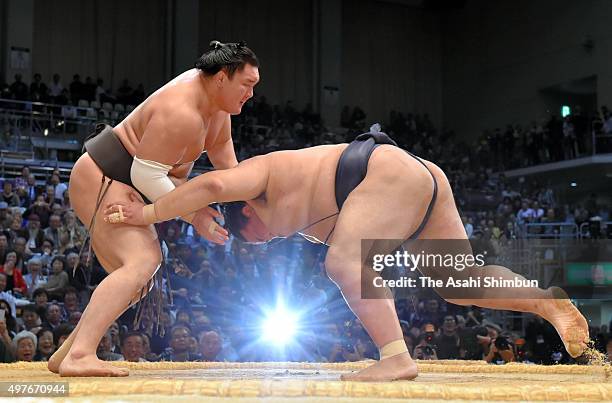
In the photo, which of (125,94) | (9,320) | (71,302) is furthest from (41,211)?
(125,94)

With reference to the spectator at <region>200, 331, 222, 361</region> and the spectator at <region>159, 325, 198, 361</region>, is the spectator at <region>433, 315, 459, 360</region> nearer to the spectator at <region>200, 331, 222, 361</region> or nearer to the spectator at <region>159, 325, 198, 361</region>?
the spectator at <region>200, 331, 222, 361</region>

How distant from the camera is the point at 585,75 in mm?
12414

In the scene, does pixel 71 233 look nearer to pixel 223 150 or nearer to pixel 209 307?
pixel 209 307

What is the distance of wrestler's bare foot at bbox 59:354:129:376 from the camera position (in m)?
1.97

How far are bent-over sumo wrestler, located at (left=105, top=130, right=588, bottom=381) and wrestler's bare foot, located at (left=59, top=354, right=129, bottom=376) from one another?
1.25ft

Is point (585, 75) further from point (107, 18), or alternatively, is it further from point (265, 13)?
point (107, 18)

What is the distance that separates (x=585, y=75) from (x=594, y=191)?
6.24 feet

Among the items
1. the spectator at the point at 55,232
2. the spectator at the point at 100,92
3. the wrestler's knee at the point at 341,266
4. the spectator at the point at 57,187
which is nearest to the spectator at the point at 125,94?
the spectator at the point at 100,92

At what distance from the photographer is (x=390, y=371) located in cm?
184

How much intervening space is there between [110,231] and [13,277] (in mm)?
3085

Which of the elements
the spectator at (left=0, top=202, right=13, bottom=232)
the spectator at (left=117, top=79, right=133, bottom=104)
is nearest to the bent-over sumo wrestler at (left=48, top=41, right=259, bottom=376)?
the spectator at (left=0, top=202, right=13, bottom=232)

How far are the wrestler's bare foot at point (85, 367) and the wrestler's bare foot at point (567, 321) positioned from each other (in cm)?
113

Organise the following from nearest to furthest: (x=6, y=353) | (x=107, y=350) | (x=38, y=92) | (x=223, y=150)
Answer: (x=223, y=150)
(x=6, y=353)
(x=107, y=350)
(x=38, y=92)

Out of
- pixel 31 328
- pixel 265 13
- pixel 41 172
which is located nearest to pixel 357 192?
pixel 31 328
